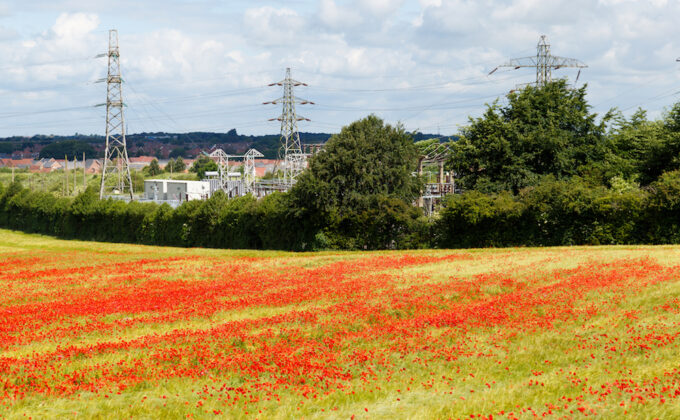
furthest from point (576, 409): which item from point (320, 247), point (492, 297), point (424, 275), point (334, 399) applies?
point (320, 247)

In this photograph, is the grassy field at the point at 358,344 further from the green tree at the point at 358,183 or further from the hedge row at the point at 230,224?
the green tree at the point at 358,183

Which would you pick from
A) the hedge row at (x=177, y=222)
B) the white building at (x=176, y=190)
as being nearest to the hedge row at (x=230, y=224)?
the hedge row at (x=177, y=222)

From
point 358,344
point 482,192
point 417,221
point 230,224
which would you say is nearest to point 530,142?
point 482,192

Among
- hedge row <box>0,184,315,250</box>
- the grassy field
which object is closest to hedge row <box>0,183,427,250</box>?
hedge row <box>0,184,315,250</box>

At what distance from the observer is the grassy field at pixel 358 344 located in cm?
1480

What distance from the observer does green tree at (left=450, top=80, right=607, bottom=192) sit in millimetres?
66312

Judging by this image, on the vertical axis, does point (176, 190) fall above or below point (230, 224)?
above

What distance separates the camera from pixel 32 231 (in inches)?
4038

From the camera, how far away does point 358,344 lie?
2016cm

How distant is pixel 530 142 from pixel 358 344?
5080 centimetres

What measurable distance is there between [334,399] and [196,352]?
18.8 feet

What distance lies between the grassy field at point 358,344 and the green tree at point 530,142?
105ft

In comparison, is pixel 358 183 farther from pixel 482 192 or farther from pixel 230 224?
pixel 230 224

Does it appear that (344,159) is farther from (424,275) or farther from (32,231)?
(32,231)
